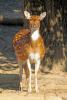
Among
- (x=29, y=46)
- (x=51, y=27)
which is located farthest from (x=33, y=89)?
(x=51, y=27)

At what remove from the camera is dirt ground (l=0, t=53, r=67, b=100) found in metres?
7.02

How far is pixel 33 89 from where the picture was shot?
7.35 m

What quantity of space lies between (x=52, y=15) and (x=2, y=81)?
60.7 inches

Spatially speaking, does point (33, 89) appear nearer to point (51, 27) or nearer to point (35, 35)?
point (35, 35)

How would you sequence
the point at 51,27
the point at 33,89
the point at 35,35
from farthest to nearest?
the point at 51,27, the point at 33,89, the point at 35,35

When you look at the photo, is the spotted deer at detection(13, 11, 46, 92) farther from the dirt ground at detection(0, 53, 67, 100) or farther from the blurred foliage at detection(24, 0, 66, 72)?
the blurred foliage at detection(24, 0, 66, 72)

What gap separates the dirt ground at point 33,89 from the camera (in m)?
7.02

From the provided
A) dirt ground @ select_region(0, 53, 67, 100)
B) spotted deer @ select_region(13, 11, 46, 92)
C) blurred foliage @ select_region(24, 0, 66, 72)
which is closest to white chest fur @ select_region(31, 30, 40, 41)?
spotted deer @ select_region(13, 11, 46, 92)

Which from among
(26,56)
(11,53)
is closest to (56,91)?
(26,56)

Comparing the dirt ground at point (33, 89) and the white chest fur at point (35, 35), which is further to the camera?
the dirt ground at point (33, 89)

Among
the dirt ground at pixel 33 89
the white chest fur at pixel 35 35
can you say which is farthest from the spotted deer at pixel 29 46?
the dirt ground at pixel 33 89

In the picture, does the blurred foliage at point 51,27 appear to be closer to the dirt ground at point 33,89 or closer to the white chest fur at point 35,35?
the dirt ground at point 33,89

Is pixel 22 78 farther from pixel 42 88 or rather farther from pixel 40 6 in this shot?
pixel 40 6

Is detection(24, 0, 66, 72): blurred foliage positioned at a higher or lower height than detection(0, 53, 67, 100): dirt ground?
higher
